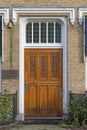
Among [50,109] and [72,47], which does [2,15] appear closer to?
[72,47]

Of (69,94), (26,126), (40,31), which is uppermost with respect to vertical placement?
(40,31)

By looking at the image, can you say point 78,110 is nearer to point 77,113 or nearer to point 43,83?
point 77,113

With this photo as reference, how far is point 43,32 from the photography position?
17391mm

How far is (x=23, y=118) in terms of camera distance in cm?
1716

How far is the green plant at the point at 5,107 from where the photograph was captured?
50.6 feet

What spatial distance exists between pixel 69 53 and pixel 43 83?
1.57 metres

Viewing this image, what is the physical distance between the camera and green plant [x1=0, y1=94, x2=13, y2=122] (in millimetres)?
15414

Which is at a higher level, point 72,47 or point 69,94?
point 72,47

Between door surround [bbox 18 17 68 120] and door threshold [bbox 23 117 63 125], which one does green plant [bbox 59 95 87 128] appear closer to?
door threshold [bbox 23 117 63 125]

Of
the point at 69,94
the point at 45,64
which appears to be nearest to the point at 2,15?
the point at 45,64

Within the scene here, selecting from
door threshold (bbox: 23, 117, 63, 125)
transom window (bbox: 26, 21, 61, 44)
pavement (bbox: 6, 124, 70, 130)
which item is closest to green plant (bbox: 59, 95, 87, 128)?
pavement (bbox: 6, 124, 70, 130)

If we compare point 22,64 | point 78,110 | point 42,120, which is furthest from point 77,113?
point 22,64

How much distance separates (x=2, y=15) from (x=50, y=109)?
401 centimetres

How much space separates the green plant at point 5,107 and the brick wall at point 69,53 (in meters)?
1.13
